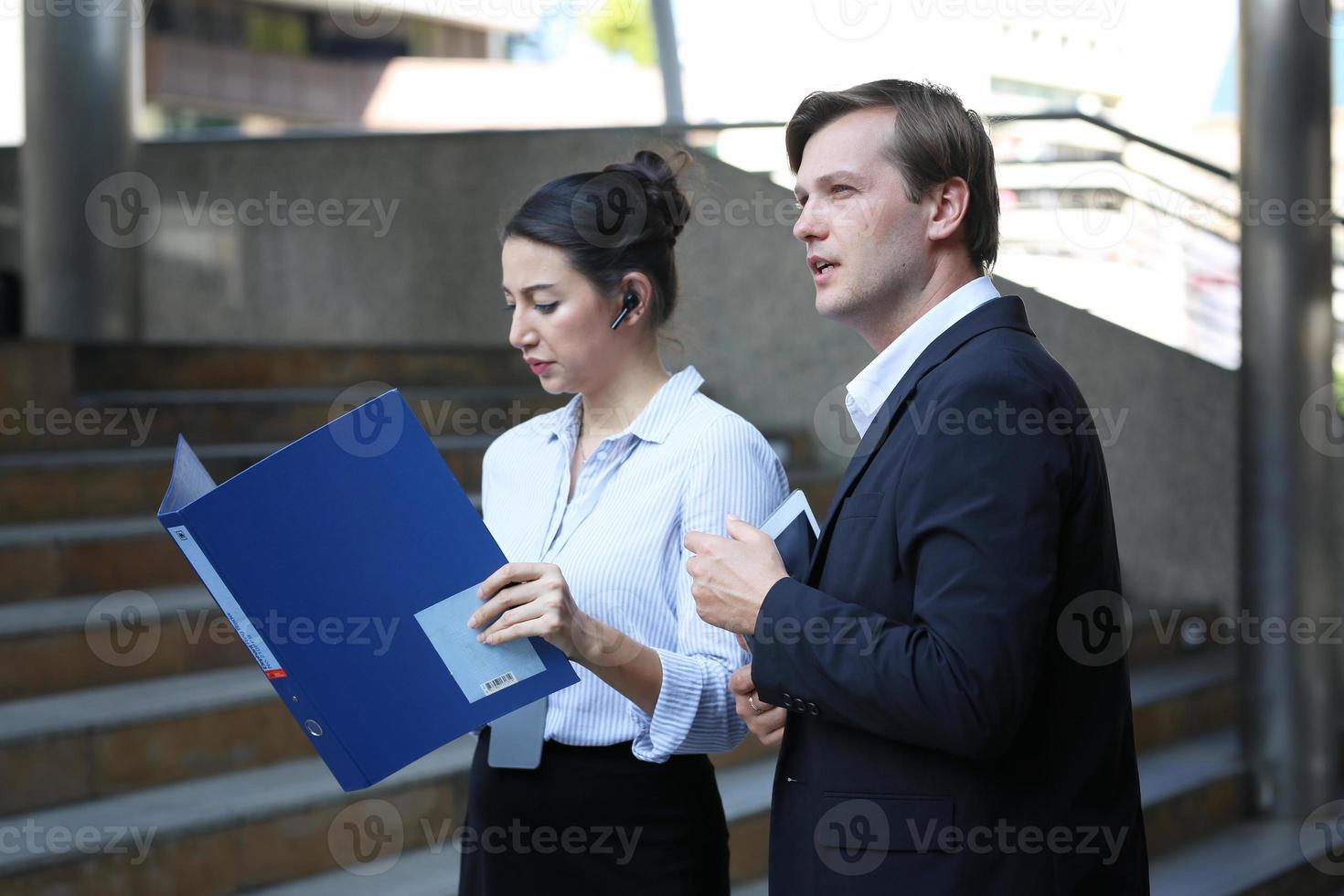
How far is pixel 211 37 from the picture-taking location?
7227 mm

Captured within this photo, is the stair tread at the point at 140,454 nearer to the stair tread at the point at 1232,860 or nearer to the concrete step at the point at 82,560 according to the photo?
the concrete step at the point at 82,560

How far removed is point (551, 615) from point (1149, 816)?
2.98 m

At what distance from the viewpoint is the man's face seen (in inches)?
53.4

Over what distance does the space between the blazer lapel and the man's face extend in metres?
0.08

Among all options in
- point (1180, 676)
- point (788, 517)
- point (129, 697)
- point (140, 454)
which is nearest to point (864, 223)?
point (788, 517)

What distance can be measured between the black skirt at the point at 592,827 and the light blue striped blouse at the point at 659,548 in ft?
0.16

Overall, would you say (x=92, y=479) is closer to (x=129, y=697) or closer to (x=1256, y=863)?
(x=129, y=697)

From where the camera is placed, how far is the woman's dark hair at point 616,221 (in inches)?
69.4

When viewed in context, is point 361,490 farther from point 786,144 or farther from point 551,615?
point 786,144

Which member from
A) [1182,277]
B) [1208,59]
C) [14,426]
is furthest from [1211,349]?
[14,426]

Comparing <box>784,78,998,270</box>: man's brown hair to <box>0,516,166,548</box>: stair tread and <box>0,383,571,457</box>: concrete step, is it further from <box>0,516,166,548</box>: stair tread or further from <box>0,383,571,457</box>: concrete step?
<box>0,383,571,457</box>: concrete step

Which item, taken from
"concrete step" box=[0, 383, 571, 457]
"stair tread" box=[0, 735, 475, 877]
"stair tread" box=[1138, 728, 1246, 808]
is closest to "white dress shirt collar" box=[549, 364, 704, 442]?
"stair tread" box=[0, 735, 475, 877]

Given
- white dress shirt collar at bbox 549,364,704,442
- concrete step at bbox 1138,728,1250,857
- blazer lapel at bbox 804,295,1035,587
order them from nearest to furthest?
1. blazer lapel at bbox 804,295,1035,587
2. white dress shirt collar at bbox 549,364,704,442
3. concrete step at bbox 1138,728,1250,857

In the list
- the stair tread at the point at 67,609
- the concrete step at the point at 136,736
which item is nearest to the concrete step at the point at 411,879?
the concrete step at the point at 136,736
